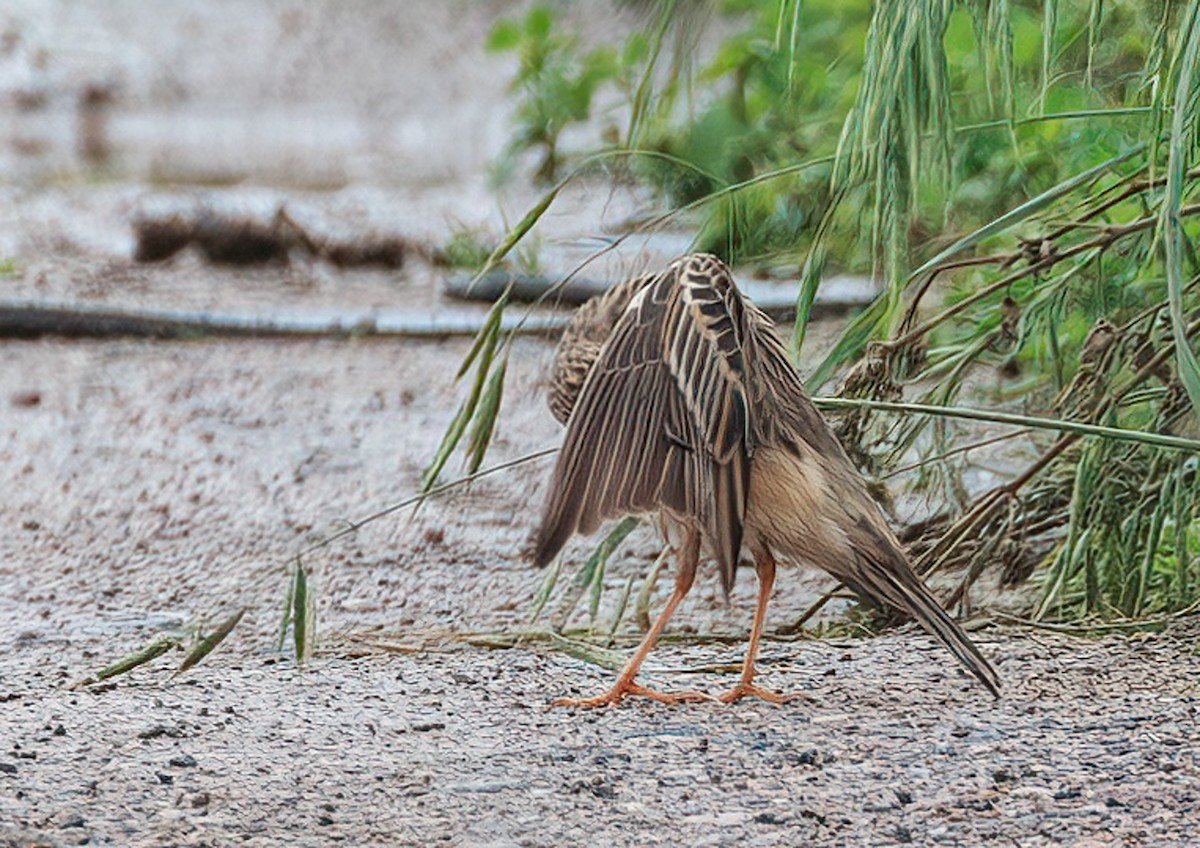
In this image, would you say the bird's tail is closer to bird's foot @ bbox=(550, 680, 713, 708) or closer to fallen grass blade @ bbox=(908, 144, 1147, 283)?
bird's foot @ bbox=(550, 680, 713, 708)

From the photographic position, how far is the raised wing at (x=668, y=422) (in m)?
3.18

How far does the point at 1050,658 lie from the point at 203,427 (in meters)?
3.41

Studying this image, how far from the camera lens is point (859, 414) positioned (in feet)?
12.9

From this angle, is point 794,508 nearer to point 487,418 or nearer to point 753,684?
point 753,684

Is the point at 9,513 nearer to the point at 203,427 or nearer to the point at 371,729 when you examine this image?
the point at 203,427

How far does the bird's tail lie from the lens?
3092 mm

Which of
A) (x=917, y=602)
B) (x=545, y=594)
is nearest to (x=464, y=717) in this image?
(x=545, y=594)

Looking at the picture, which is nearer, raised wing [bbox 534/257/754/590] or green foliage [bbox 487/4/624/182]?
raised wing [bbox 534/257/754/590]

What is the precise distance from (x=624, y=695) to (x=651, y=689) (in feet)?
0.24

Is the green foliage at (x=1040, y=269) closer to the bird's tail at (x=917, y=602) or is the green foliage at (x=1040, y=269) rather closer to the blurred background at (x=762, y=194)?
the blurred background at (x=762, y=194)

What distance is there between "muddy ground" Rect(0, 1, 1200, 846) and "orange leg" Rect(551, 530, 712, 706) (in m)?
0.05

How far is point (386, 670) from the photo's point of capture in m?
3.63

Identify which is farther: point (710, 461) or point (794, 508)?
point (794, 508)

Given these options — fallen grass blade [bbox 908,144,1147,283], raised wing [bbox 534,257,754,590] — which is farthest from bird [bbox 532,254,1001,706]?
fallen grass blade [bbox 908,144,1147,283]
